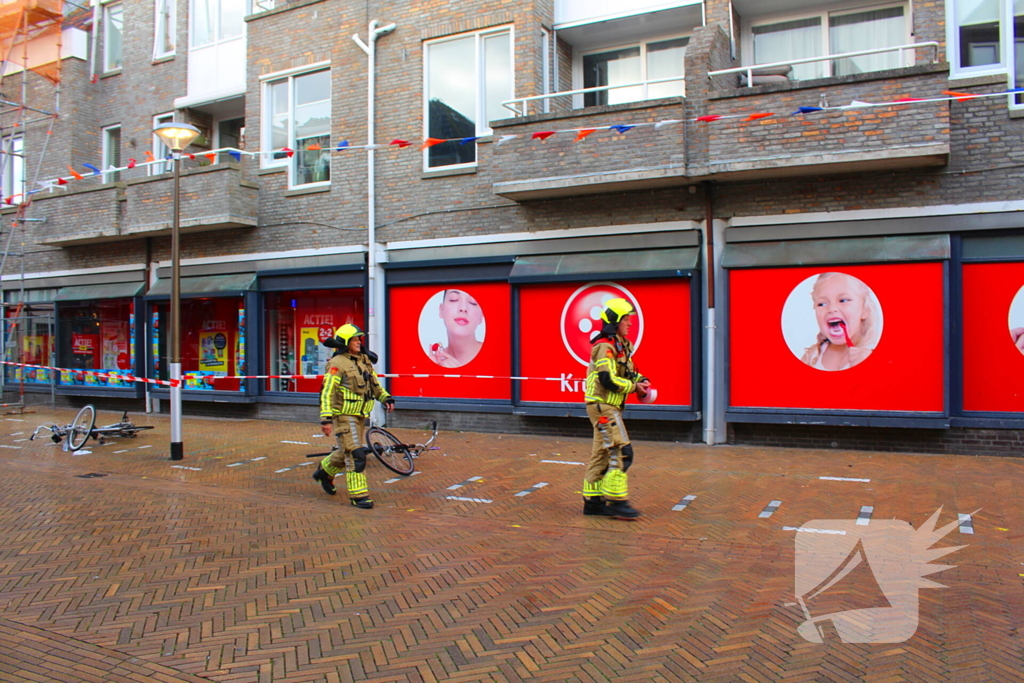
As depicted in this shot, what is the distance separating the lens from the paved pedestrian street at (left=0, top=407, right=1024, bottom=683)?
12.7 ft

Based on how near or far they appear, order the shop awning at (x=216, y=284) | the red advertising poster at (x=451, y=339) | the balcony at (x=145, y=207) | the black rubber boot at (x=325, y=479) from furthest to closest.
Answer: the shop awning at (x=216, y=284) → the balcony at (x=145, y=207) → the red advertising poster at (x=451, y=339) → the black rubber boot at (x=325, y=479)

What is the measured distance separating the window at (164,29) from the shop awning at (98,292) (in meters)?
5.16

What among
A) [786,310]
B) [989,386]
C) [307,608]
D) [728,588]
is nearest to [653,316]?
[786,310]

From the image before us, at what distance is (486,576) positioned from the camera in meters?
5.22

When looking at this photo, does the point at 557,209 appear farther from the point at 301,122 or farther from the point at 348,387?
the point at 301,122

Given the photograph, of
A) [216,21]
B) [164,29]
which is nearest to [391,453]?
[216,21]

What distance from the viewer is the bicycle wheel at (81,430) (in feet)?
36.2

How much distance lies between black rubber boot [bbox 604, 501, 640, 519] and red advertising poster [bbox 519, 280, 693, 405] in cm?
461

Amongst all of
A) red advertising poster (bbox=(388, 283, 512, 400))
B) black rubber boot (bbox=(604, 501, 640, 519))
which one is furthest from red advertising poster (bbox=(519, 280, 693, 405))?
black rubber boot (bbox=(604, 501, 640, 519))

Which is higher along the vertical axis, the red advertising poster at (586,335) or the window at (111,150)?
the window at (111,150)

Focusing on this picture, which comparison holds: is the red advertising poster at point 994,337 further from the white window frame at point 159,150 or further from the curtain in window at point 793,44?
the white window frame at point 159,150

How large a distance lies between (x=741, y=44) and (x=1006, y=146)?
4.15 meters

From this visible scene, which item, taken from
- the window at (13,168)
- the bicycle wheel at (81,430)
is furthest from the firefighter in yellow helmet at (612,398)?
the window at (13,168)

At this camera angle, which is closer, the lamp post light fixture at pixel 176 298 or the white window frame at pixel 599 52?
the lamp post light fixture at pixel 176 298
